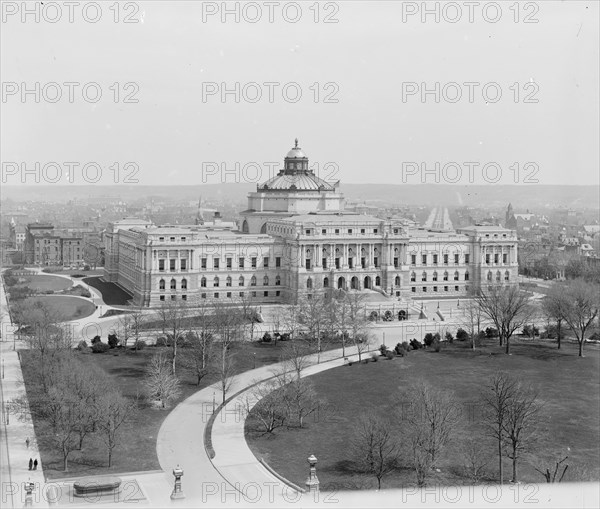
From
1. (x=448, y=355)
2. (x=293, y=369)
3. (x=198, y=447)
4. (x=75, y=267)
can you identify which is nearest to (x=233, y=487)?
(x=198, y=447)

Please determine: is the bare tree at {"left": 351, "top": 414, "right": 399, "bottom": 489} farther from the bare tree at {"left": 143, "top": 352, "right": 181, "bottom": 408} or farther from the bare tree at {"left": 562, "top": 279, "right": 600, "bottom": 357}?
the bare tree at {"left": 562, "top": 279, "right": 600, "bottom": 357}

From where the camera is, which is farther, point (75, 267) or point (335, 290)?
point (75, 267)

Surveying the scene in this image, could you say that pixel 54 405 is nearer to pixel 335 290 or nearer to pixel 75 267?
pixel 335 290

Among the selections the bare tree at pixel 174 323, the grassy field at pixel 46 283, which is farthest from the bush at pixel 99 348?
the grassy field at pixel 46 283

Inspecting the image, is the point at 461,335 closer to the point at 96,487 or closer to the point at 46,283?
the point at 96,487

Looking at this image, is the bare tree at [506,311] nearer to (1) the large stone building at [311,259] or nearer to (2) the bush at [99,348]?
(1) the large stone building at [311,259]

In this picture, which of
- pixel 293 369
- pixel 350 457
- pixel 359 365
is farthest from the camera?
pixel 359 365
